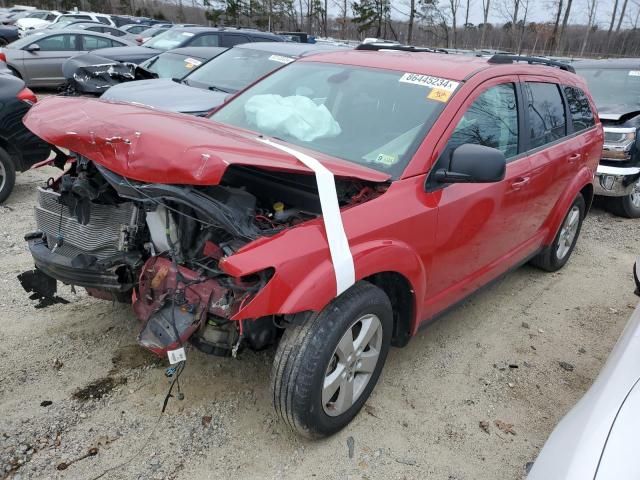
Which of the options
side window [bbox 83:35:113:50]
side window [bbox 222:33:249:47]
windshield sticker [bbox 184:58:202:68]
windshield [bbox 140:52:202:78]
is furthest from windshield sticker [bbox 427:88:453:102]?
side window [bbox 83:35:113:50]

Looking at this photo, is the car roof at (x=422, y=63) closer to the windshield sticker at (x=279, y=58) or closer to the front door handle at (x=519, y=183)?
the front door handle at (x=519, y=183)

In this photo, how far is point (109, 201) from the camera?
264cm

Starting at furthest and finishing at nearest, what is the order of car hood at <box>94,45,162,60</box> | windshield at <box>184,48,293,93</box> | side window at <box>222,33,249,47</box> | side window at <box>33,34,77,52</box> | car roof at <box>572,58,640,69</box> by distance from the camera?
side window at <box>33,34,77,52</box> → side window at <box>222,33,249,47</box> → car hood at <box>94,45,162,60</box> → car roof at <box>572,58,640,69</box> → windshield at <box>184,48,293,93</box>

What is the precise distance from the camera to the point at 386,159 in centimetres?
276

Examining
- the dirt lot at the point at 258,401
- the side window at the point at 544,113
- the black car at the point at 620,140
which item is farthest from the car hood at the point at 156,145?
the black car at the point at 620,140

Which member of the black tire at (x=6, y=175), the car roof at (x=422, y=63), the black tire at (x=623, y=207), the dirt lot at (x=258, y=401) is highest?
the car roof at (x=422, y=63)

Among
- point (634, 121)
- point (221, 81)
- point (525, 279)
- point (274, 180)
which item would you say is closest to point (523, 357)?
point (525, 279)

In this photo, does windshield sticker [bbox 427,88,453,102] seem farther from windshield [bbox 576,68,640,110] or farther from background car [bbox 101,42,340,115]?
windshield [bbox 576,68,640,110]

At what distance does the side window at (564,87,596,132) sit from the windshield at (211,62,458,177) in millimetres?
1846

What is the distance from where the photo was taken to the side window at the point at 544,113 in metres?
3.64

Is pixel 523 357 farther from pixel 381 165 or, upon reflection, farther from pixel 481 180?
pixel 381 165

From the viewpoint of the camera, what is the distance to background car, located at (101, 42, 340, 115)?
6.00 meters

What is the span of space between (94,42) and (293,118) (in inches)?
469

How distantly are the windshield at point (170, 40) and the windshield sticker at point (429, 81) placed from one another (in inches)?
340
